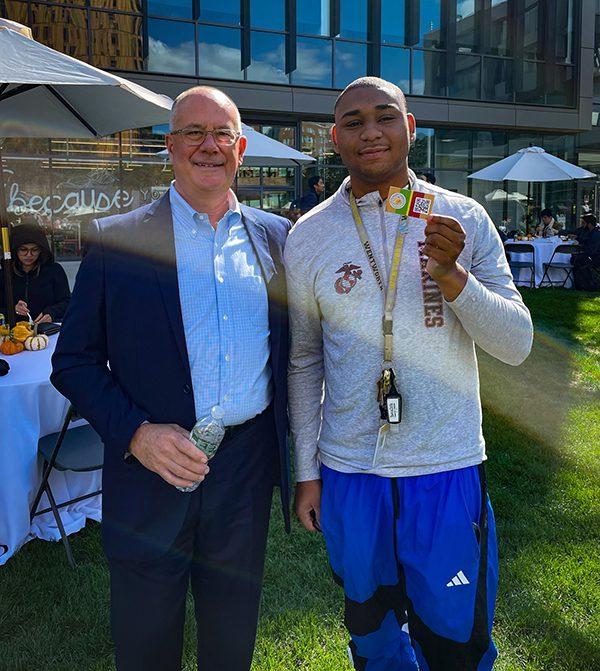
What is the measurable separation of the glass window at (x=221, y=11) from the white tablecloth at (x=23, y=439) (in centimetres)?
1437

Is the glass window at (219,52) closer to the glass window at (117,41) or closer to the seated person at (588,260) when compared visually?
the glass window at (117,41)

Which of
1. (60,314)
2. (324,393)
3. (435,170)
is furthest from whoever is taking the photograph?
(435,170)

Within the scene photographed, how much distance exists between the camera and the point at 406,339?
1820 millimetres

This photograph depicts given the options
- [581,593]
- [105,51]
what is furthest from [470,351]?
[105,51]

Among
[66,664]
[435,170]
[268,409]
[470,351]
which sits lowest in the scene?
[66,664]

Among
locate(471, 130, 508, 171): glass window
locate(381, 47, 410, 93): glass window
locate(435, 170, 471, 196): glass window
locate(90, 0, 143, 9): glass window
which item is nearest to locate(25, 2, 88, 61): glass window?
locate(90, 0, 143, 9): glass window

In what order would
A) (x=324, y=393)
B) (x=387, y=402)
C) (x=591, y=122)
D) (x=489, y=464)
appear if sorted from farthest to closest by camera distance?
(x=591, y=122) → (x=489, y=464) → (x=324, y=393) → (x=387, y=402)

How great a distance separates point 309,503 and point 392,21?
62.4ft

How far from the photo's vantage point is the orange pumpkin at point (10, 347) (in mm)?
4109

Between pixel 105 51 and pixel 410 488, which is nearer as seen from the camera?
pixel 410 488

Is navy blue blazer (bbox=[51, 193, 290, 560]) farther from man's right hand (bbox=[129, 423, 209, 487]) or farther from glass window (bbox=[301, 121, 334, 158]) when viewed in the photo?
glass window (bbox=[301, 121, 334, 158])

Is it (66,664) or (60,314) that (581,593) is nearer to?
(66,664)

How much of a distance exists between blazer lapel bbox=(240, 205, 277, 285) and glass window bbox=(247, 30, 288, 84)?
50.9ft

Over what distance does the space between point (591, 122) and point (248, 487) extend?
23.4 meters
